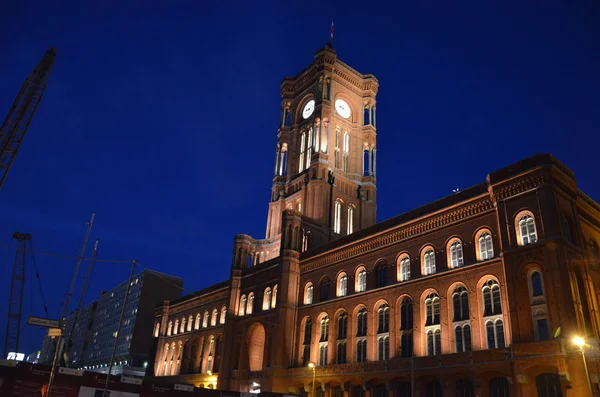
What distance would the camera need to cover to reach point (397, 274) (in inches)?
1881

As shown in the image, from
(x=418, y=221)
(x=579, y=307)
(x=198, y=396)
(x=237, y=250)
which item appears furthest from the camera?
(x=237, y=250)

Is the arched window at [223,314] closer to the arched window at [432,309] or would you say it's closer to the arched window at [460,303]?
the arched window at [432,309]

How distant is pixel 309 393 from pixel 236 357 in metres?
15.9

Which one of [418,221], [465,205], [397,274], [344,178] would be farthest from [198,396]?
[344,178]

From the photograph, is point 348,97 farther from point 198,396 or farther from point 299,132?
point 198,396

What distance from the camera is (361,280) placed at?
52.3 metres

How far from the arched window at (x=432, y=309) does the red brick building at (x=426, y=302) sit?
9 centimetres

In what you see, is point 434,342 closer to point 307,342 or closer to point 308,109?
point 307,342

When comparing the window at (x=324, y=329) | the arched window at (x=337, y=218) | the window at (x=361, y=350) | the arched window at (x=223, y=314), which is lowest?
the window at (x=361, y=350)

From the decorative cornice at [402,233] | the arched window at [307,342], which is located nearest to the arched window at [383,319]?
the decorative cornice at [402,233]

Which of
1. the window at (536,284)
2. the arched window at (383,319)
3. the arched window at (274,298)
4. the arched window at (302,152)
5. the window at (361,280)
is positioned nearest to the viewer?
the window at (536,284)

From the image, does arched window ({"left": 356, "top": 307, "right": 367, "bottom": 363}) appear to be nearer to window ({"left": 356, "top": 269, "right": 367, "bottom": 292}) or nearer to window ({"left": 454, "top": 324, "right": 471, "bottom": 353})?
window ({"left": 356, "top": 269, "right": 367, "bottom": 292})

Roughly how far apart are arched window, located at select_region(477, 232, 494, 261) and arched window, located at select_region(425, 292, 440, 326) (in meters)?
5.61

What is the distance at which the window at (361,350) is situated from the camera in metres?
48.4
